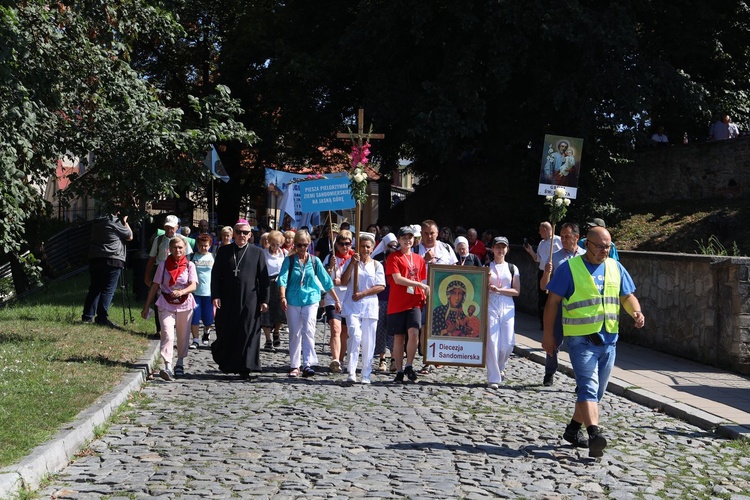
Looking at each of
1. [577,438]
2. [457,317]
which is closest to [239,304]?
[457,317]

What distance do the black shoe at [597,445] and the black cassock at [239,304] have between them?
5768mm

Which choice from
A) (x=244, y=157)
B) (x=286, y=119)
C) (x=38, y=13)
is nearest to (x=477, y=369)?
(x=38, y=13)

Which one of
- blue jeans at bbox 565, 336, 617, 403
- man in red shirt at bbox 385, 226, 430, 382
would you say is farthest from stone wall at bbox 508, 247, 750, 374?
blue jeans at bbox 565, 336, 617, 403

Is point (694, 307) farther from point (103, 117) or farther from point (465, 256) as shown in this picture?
point (103, 117)

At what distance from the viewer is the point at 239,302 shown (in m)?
12.9

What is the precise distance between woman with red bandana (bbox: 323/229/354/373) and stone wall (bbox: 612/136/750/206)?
17824 mm

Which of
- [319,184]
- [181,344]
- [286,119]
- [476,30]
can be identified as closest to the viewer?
[181,344]

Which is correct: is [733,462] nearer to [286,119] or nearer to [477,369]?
[477,369]

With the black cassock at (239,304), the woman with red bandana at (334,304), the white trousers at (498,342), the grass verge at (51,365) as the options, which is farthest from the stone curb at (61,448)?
the white trousers at (498,342)

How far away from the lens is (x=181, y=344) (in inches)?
505

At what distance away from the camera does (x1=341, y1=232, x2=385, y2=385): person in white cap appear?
12.6 m

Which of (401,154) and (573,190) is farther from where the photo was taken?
(401,154)

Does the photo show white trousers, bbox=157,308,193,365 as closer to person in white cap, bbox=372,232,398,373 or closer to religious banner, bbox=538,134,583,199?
person in white cap, bbox=372,232,398,373

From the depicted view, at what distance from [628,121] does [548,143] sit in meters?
12.6
